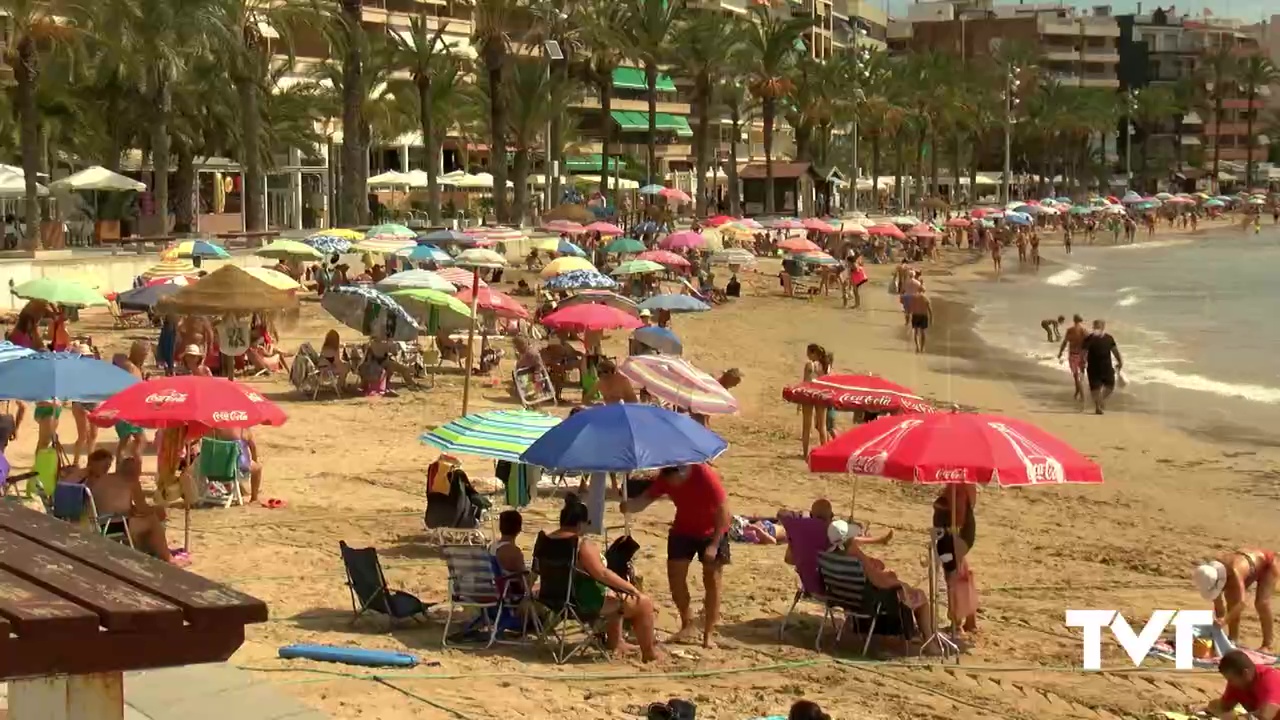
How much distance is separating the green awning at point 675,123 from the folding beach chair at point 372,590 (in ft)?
251

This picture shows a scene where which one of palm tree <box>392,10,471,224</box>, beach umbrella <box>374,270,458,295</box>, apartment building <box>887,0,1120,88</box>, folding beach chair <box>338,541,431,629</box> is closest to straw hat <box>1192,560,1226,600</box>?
folding beach chair <box>338,541,431,629</box>

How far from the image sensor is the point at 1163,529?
13867 mm

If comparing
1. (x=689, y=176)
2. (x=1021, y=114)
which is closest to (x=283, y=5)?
(x=689, y=176)

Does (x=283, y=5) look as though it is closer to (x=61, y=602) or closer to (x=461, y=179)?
(x=461, y=179)

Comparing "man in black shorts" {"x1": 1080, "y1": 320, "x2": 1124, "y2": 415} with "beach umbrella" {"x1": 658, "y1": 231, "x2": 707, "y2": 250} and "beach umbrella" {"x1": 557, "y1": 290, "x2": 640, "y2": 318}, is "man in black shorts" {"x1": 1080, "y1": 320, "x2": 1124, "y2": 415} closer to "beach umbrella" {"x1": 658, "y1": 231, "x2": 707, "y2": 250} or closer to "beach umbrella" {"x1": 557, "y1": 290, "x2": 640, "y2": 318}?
"beach umbrella" {"x1": 557, "y1": 290, "x2": 640, "y2": 318}

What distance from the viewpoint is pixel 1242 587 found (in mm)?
9500

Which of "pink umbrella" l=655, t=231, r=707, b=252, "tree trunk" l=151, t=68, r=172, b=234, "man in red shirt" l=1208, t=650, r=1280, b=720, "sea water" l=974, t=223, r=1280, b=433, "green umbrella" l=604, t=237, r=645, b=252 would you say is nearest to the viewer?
"man in red shirt" l=1208, t=650, r=1280, b=720

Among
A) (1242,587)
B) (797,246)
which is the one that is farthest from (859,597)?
(797,246)

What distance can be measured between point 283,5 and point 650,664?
37.7 m

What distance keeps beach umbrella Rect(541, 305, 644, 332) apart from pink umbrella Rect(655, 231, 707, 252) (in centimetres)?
1903

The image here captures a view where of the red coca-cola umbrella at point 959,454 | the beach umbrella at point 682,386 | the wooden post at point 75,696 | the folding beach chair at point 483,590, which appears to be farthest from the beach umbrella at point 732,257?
the wooden post at point 75,696

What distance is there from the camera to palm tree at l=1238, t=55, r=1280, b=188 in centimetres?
13412

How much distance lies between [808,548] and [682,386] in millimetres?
4293

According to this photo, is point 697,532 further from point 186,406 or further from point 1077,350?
point 1077,350
